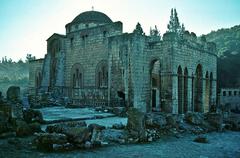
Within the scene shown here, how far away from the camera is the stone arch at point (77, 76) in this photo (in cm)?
2166

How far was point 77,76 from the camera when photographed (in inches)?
875

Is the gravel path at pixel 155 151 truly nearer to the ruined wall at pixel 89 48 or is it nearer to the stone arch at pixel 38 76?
the ruined wall at pixel 89 48

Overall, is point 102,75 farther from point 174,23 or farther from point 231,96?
point 174,23

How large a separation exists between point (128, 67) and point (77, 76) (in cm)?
705

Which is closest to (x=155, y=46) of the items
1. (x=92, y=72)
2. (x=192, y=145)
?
(x=92, y=72)

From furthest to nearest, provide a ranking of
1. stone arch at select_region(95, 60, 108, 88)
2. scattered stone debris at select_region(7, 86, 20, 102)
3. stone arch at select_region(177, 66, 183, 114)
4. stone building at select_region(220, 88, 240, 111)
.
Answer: stone building at select_region(220, 88, 240, 111)
stone arch at select_region(95, 60, 108, 88)
stone arch at select_region(177, 66, 183, 114)
scattered stone debris at select_region(7, 86, 20, 102)

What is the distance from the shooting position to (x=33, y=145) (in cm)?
676

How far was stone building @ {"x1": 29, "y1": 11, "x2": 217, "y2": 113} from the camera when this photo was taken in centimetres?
1675

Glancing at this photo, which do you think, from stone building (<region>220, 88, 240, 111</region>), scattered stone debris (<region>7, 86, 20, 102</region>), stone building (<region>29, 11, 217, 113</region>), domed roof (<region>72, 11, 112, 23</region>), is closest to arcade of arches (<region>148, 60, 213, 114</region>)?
stone building (<region>29, 11, 217, 113</region>)

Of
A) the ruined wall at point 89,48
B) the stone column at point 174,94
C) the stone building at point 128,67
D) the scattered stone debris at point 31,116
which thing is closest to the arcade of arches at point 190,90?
the stone building at point 128,67

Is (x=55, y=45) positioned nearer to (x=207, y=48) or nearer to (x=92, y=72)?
(x=92, y=72)

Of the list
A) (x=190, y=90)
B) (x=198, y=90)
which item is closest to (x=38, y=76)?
(x=190, y=90)

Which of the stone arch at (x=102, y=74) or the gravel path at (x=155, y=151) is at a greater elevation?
the stone arch at (x=102, y=74)

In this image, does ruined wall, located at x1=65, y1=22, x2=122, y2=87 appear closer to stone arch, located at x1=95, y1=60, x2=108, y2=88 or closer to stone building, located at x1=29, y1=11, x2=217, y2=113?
stone building, located at x1=29, y1=11, x2=217, y2=113
